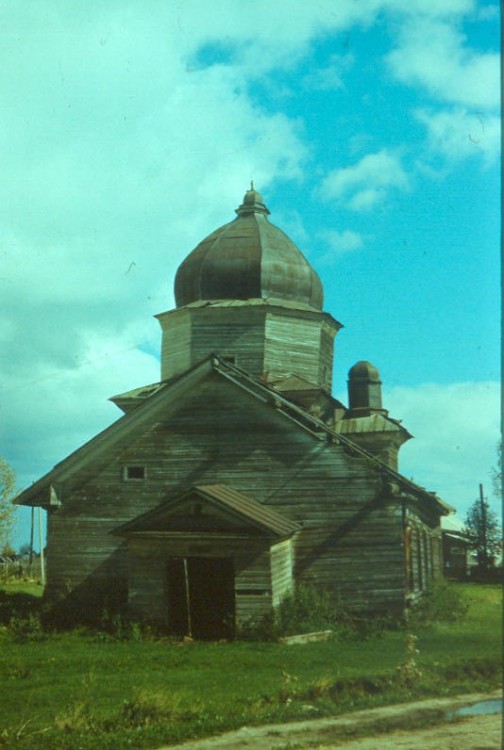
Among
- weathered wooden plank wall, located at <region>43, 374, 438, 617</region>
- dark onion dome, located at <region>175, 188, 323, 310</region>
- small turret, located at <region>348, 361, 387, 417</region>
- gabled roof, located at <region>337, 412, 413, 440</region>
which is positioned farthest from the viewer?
small turret, located at <region>348, 361, 387, 417</region>

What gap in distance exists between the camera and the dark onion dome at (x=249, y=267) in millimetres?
23750

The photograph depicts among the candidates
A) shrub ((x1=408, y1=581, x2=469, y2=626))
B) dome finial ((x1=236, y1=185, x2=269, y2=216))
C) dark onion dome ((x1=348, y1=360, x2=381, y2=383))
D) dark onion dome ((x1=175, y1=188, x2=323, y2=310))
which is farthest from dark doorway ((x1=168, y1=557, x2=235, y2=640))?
dome finial ((x1=236, y1=185, x2=269, y2=216))

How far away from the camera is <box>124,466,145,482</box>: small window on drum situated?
59.1 feet

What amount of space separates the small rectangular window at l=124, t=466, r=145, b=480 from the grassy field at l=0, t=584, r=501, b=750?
198 inches

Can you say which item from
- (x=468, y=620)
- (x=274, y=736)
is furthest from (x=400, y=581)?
(x=274, y=736)

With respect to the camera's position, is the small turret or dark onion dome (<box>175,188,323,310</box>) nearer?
dark onion dome (<box>175,188,323,310</box>)

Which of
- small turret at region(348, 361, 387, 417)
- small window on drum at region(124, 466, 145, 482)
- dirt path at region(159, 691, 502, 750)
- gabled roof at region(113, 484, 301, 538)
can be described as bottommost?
dirt path at region(159, 691, 502, 750)

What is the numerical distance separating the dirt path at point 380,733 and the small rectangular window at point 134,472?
9439 millimetres

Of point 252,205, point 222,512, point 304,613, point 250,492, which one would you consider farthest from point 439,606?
point 252,205

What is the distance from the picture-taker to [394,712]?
30.3 ft

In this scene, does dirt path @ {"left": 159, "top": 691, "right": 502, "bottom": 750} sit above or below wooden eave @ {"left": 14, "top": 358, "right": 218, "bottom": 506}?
below

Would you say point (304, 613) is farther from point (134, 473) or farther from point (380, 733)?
point (380, 733)

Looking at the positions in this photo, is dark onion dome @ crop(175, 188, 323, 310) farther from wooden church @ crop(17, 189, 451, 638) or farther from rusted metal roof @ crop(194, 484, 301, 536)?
rusted metal roof @ crop(194, 484, 301, 536)

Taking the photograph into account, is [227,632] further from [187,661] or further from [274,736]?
[274,736]
